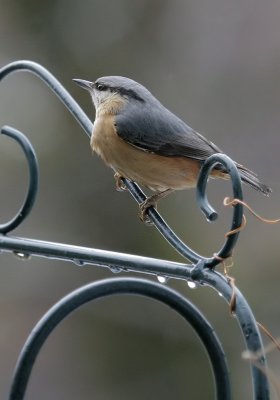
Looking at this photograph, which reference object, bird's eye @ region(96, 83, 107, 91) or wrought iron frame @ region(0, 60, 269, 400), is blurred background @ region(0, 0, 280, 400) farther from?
wrought iron frame @ region(0, 60, 269, 400)

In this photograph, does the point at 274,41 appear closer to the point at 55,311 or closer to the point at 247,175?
the point at 247,175

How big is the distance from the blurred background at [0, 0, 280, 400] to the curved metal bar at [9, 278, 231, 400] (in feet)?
11.3

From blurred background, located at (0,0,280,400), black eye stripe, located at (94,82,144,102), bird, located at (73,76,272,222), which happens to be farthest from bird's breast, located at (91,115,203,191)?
blurred background, located at (0,0,280,400)

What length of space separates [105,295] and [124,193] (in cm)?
396

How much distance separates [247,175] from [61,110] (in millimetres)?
3309

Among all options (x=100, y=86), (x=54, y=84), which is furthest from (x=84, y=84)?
(x=54, y=84)

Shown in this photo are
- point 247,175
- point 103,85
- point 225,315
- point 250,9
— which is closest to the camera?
point 247,175

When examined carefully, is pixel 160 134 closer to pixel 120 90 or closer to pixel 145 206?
pixel 120 90

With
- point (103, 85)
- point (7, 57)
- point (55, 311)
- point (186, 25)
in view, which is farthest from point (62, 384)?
point (55, 311)

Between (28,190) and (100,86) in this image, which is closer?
(28,190)

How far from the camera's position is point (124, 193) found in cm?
558

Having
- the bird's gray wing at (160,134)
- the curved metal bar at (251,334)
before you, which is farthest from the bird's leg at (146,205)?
the curved metal bar at (251,334)

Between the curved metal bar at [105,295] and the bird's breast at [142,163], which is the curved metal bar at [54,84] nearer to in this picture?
the bird's breast at [142,163]

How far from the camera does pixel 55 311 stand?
159 cm
